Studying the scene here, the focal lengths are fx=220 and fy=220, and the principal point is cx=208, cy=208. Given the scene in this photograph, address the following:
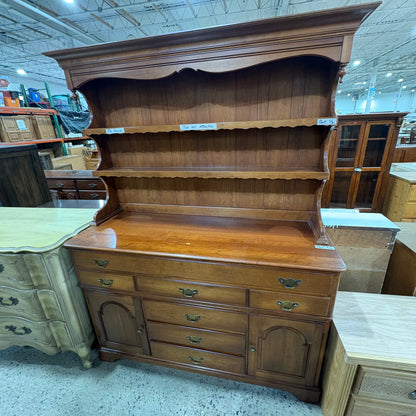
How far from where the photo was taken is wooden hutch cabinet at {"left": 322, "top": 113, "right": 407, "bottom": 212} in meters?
2.95

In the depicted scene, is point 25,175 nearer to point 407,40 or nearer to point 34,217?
point 34,217

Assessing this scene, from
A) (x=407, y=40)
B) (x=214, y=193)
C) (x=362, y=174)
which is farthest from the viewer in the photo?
(x=407, y=40)

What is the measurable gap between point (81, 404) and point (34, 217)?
1.21 metres

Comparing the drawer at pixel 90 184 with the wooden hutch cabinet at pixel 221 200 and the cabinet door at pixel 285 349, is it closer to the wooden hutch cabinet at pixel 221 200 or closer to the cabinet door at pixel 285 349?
the wooden hutch cabinet at pixel 221 200

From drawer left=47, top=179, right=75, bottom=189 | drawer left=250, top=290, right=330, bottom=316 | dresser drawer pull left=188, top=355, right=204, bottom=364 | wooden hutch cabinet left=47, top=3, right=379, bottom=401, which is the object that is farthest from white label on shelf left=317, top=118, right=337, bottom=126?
drawer left=47, top=179, right=75, bottom=189

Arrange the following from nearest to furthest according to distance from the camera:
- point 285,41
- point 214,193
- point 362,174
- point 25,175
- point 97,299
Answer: point 285,41 < point 97,299 < point 214,193 < point 25,175 < point 362,174

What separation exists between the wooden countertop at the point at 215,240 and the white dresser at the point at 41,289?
142mm

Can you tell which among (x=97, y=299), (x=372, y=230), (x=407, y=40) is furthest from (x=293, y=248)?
(x=407, y=40)

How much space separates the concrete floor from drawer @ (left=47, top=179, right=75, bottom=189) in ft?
6.83

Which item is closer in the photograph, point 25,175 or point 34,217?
point 34,217

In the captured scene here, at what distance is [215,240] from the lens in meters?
1.18

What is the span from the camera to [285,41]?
37.0 inches

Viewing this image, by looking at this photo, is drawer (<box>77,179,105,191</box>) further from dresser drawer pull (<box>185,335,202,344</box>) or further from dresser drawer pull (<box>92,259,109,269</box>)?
dresser drawer pull (<box>185,335,202,344</box>)

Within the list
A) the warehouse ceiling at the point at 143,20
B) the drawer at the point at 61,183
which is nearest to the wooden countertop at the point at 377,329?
the drawer at the point at 61,183
